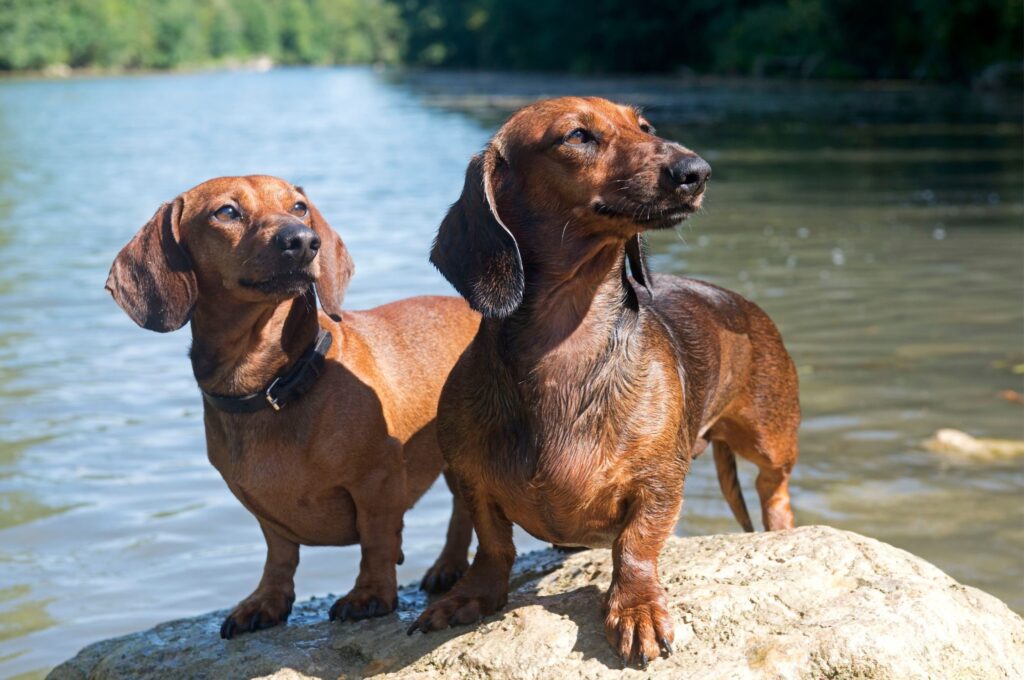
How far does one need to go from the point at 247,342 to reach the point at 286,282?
12.5 inches

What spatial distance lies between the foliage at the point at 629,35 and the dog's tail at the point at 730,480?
30684mm

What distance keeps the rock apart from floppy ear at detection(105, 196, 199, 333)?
14.0 feet

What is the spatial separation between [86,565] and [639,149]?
3753 mm

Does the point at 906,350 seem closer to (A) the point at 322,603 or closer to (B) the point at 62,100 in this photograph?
(A) the point at 322,603

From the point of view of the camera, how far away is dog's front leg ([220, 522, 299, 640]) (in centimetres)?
450

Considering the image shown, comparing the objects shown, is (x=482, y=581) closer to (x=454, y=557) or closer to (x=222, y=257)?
(x=454, y=557)

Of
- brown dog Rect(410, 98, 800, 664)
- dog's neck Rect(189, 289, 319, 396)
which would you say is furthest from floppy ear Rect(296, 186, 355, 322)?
brown dog Rect(410, 98, 800, 664)

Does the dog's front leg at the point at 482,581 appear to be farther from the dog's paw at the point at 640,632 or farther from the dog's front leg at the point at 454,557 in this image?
the dog's front leg at the point at 454,557

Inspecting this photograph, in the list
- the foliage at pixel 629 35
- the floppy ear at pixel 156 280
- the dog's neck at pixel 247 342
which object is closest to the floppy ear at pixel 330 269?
the dog's neck at pixel 247 342

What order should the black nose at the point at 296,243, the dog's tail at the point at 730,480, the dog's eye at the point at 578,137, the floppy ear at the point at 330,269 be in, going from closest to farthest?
1. the dog's eye at the point at 578,137
2. the black nose at the point at 296,243
3. the floppy ear at the point at 330,269
4. the dog's tail at the point at 730,480

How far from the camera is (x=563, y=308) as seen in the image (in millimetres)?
3840

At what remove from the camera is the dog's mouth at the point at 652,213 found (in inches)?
141

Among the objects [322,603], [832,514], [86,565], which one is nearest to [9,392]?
[86,565]

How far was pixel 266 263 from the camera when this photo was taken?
4.38 m
